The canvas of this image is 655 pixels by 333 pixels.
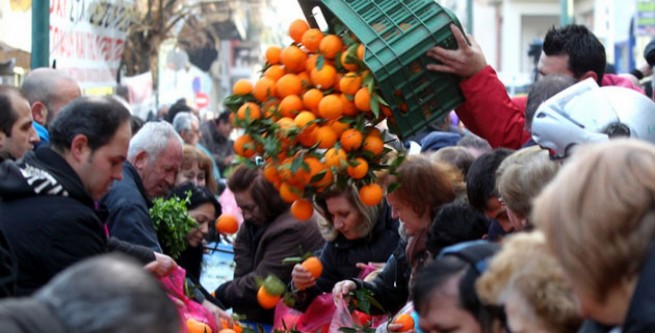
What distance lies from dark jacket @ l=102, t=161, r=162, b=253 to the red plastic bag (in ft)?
1.18

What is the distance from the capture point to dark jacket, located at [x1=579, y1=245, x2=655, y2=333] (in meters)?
2.25

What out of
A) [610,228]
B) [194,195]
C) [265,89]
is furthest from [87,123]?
[194,195]

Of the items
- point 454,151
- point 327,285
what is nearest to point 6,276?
point 327,285

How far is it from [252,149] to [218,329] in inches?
63.7

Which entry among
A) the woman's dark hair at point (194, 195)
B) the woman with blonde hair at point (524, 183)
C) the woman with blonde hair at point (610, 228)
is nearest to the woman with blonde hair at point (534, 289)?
the woman with blonde hair at point (610, 228)

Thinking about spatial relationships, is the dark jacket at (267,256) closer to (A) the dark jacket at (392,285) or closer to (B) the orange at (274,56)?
(A) the dark jacket at (392,285)

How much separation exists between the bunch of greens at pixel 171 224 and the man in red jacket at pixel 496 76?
2183 mm

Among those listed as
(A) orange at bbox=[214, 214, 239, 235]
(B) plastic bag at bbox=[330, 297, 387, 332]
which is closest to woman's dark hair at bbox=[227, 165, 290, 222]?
(A) orange at bbox=[214, 214, 239, 235]

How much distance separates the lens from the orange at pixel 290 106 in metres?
4.52

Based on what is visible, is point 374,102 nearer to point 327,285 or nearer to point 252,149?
point 252,149

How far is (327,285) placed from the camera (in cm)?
619

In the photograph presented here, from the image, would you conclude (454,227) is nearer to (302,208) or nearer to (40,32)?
(302,208)

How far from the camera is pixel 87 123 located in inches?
180

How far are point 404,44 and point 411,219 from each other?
1035 millimetres
